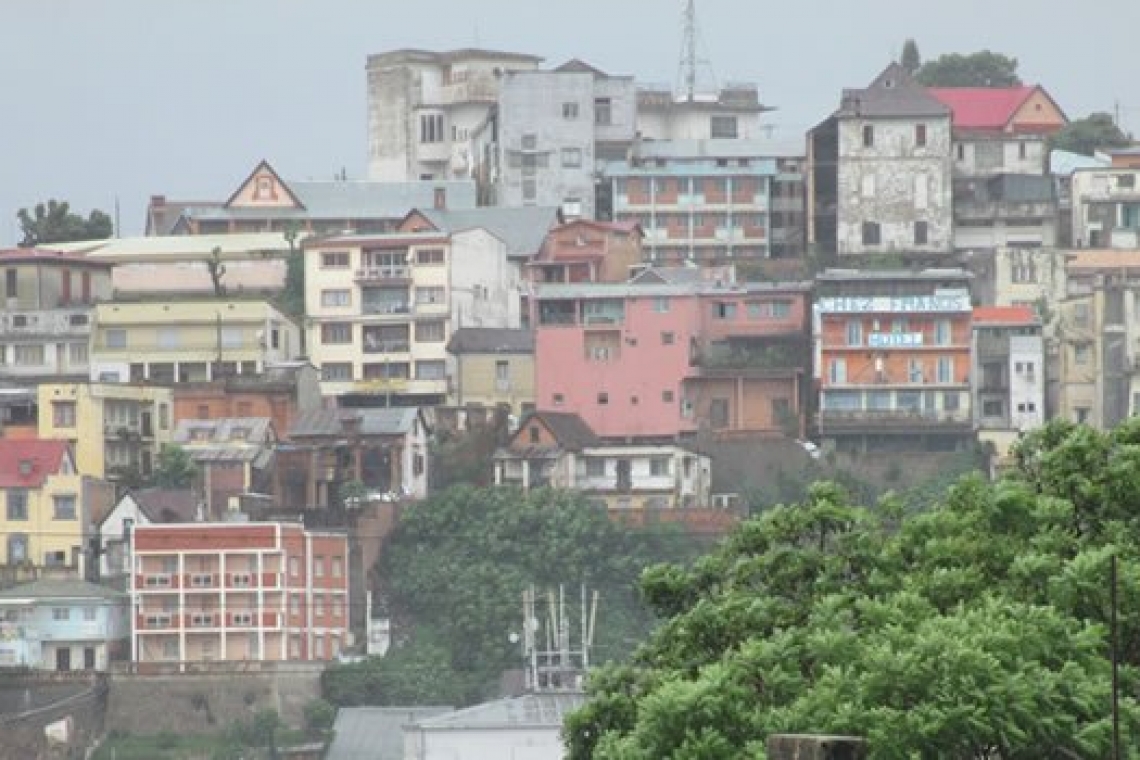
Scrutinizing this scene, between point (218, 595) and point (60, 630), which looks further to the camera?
point (218, 595)

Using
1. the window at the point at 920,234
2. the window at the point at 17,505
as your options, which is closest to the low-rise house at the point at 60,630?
the window at the point at 17,505

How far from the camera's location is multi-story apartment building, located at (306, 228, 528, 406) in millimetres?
94250

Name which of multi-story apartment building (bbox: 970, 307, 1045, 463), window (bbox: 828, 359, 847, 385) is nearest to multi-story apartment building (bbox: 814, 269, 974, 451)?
window (bbox: 828, 359, 847, 385)

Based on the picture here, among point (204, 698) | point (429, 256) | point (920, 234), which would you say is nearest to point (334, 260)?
point (429, 256)

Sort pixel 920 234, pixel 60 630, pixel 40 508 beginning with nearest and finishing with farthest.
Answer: pixel 60 630 < pixel 40 508 < pixel 920 234

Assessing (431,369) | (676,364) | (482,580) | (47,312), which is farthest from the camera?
(47,312)

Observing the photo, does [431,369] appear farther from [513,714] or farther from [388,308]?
[513,714]

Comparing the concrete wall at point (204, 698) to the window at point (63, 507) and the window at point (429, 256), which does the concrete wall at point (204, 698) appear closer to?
the window at point (63, 507)

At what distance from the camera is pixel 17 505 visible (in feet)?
286

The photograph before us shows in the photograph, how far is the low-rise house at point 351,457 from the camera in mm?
88125

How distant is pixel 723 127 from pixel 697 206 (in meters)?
10.2

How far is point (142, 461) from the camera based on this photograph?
9100 cm

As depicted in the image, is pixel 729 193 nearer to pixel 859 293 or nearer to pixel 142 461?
pixel 859 293

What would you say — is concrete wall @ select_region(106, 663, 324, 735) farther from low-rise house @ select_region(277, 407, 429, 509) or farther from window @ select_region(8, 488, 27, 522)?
low-rise house @ select_region(277, 407, 429, 509)
